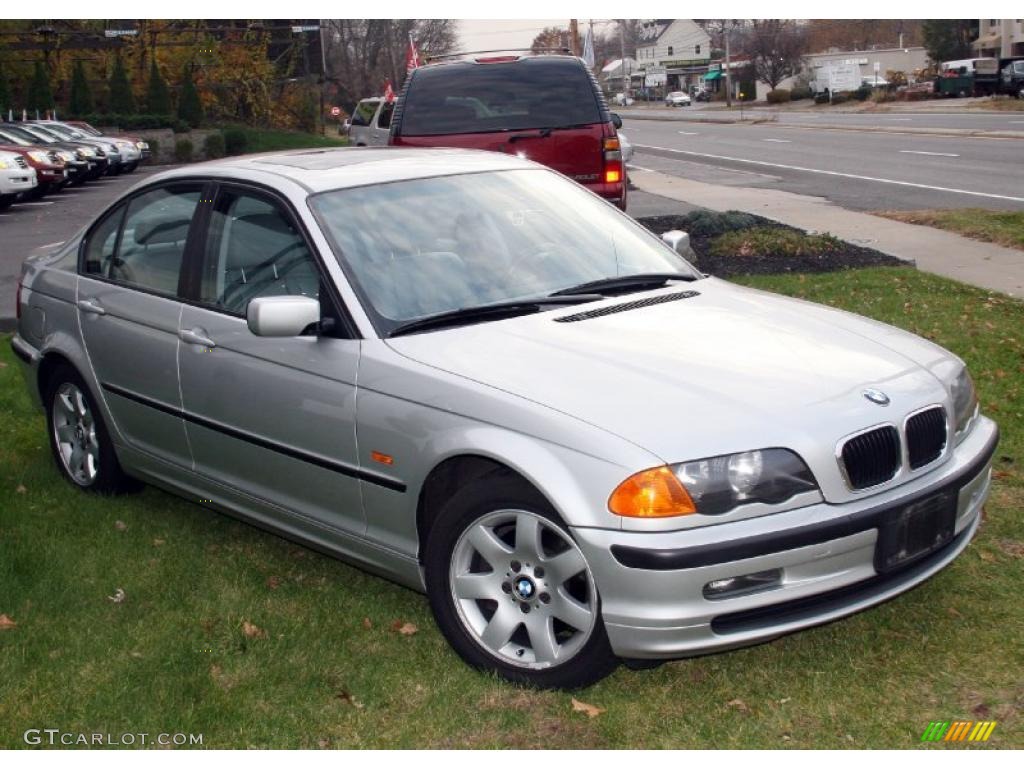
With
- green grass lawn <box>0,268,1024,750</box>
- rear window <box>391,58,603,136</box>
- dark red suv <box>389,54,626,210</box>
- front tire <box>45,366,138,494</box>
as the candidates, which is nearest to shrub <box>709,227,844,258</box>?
dark red suv <box>389,54,626,210</box>

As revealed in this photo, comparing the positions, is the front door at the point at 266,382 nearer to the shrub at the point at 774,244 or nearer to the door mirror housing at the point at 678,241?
the door mirror housing at the point at 678,241

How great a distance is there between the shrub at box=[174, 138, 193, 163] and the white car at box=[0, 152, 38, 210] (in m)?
18.8

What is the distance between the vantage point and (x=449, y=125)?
37.8ft

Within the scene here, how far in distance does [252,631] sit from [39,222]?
19747 millimetres

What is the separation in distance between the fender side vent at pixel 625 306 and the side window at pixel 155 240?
5.82 feet

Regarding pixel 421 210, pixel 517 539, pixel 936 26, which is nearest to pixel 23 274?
pixel 421 210

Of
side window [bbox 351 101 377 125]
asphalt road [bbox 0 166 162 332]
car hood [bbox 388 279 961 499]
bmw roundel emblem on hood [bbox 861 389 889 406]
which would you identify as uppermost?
side window [bbox 351 101 377 125]

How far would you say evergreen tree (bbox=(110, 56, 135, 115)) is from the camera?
47844mm

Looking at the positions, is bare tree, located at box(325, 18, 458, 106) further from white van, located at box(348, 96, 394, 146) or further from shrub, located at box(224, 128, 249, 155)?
white van, located at box(348, 96, 394, 146)

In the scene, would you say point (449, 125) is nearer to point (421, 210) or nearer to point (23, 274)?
point (23, 274)

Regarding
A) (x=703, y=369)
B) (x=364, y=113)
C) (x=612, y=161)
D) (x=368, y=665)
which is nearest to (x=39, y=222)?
(x=364, y=113)

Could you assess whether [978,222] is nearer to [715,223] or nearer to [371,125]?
[715,223]

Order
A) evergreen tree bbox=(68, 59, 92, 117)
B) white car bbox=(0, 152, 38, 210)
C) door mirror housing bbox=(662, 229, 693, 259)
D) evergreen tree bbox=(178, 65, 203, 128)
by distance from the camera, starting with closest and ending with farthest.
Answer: door mirror housing bbox=(662, 229, 693, 259) < white car bbox=(0, 152, 38, 210) < evergreen tree bbox=(68, 59, 92, 117) < evergreen tree bbox=(178, 65, 203, 128)

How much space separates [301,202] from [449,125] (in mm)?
6777
